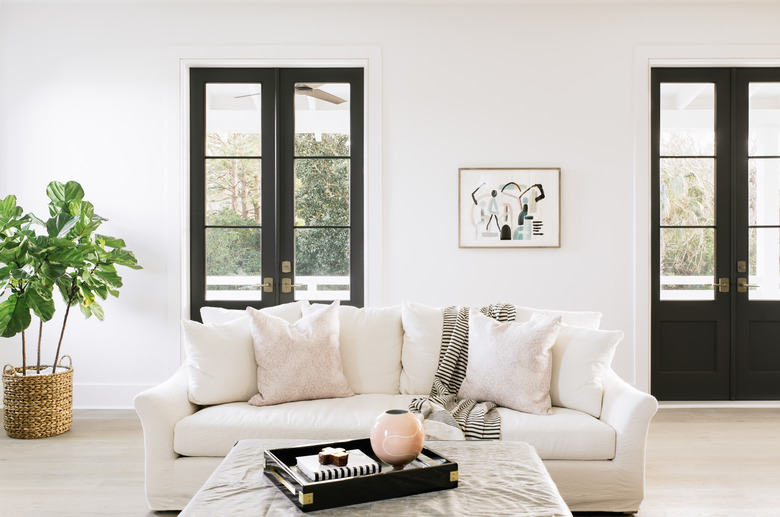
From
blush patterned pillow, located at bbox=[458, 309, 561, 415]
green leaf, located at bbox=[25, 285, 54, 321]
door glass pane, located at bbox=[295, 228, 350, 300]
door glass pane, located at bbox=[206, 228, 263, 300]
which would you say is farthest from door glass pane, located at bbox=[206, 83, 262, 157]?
blush patterned pillow, located at bbox=[458, 309, 561, 415]

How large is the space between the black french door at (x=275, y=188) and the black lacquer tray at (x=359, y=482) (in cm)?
257

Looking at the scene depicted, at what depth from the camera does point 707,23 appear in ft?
13.9

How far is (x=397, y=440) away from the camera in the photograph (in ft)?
6.06

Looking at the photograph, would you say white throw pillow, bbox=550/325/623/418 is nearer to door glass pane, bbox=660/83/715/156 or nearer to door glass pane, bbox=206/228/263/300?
door glass pane, bbox=660/83/715/156

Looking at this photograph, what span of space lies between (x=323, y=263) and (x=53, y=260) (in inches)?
69.7

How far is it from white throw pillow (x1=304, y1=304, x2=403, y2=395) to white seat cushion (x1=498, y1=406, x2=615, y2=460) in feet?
2.44

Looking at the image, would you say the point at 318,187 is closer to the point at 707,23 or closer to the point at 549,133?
the point at 549,133

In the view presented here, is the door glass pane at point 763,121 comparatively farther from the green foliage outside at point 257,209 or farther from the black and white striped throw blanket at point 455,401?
the green foliage outside at point 257,209

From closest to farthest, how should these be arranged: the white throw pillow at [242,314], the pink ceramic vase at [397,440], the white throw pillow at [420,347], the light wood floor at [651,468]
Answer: the pink ceramic vase at [397,440], the light wood floor at [651,468], the white throw pillow at [420,347], the white throw pillow at [242,314]

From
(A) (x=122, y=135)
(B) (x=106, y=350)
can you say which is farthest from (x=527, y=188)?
(B) (x=106, y=350)

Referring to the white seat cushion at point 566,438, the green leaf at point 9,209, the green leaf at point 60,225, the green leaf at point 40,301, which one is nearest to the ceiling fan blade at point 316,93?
the green leaf at point 60,225

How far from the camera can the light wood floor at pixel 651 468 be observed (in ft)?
8.95

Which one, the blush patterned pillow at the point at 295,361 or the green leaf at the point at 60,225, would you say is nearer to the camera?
the blush patterned pillow at the point at 295,361

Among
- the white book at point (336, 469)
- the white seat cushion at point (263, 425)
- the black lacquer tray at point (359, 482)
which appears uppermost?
the white book at point (336, 469)
